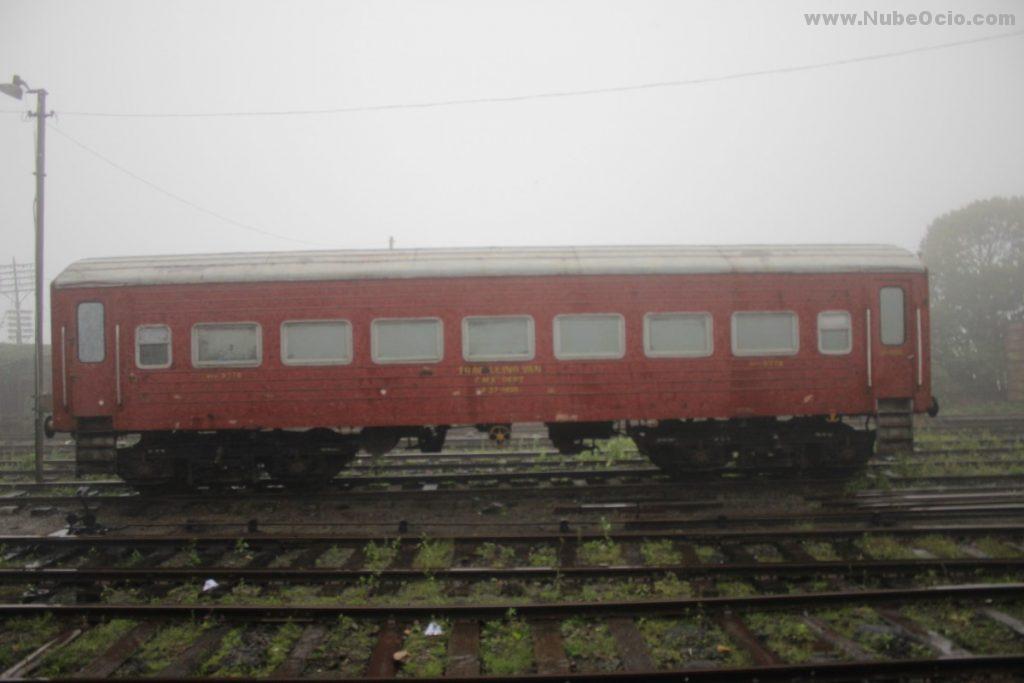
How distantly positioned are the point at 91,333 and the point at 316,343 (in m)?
3.71

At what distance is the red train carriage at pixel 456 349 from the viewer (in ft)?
32.3

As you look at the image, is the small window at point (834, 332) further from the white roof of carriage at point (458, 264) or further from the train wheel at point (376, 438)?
the train wheel at point (376, 438)

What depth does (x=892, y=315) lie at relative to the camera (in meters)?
10.2

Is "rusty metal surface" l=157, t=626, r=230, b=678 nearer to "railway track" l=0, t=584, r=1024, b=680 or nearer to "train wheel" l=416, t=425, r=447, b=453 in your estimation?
"railway track" l=0, t=584, r=1024, b=680

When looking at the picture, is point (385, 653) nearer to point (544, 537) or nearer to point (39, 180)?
point (544, 537)

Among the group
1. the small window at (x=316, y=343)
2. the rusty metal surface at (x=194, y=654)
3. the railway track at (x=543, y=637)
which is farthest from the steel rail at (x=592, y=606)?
the small window at (x=316, y=343)

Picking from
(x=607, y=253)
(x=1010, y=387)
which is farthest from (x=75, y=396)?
(x=1010, y=387)

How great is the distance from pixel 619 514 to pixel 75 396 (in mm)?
8838

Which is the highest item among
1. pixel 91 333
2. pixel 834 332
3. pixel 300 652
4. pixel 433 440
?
pixel 91 333

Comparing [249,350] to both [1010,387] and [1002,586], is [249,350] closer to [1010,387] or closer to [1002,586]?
[1002,586]

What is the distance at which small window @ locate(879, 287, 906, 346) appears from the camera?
10.2 meters

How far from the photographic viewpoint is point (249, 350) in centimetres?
995

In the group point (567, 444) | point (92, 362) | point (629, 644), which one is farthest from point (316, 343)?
point (629, 644)

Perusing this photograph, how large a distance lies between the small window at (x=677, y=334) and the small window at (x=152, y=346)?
25.5 ft
